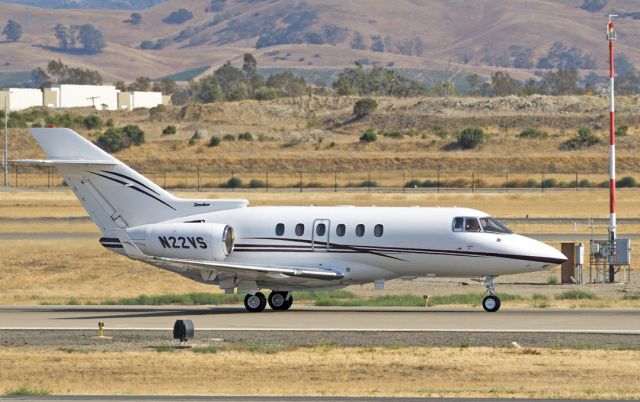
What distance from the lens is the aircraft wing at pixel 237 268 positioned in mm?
35000

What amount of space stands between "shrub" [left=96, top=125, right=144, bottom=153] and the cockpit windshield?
307 feet

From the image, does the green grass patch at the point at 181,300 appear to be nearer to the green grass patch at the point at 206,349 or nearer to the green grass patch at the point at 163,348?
the green grass patch at the point at 163,348

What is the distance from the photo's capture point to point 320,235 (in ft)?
118

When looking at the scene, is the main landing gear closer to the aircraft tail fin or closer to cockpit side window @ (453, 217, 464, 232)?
the aircraft tail fin

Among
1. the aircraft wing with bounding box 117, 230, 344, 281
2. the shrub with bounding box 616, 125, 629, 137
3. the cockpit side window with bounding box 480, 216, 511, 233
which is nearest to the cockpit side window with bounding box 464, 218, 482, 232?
the cockpit side window with bounding box 480, 216, 511, 233

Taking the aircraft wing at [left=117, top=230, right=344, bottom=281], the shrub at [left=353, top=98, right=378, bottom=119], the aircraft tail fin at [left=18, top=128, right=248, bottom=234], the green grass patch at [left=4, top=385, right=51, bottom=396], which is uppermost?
the shrub at [left=353, top=98, right=378, bottom=119]

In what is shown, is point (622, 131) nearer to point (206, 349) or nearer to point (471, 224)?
point (471, 224)

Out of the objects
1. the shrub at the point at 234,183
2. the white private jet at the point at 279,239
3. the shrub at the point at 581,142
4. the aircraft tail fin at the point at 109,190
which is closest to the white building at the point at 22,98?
the shrub at the point at 234,183

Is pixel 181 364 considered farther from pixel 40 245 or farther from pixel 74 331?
pixel 40 245

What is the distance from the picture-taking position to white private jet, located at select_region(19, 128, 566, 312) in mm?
35094

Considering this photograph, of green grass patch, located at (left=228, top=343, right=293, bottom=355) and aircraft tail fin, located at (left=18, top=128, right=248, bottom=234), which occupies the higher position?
aircraft tail fin, located at (left=18, top=128, right=248, bottom=234)

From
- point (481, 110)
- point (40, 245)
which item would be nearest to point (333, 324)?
point (40, 245)

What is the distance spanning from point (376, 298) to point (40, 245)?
18906 mm

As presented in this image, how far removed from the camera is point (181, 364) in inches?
1006
